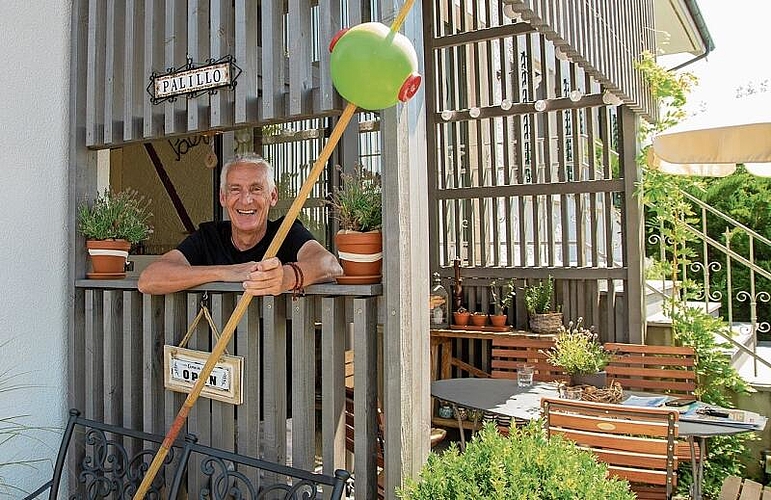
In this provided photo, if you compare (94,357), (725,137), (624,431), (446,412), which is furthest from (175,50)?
(446,412)

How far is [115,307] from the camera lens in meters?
2.73

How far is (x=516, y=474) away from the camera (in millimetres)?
1612

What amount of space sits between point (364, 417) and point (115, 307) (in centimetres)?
131

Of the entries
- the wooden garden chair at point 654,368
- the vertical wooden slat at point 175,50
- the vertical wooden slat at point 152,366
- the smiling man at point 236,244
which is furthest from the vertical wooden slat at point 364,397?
the wooden garden chair at point 654,368

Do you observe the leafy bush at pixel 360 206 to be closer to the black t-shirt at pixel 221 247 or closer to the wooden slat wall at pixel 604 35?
the black t-shirt at pixel 221 247

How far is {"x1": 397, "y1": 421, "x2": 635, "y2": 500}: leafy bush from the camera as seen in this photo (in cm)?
157

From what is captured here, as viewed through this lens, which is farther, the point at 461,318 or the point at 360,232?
the point at 461,318

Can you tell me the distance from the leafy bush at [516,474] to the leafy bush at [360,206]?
746 mm

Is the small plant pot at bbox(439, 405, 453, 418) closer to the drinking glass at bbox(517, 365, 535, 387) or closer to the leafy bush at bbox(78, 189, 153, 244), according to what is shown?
the drinking glass at bbox(517, 365, 535, 387)

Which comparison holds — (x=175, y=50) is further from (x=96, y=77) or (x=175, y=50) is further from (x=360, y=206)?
(x=360, y=206)

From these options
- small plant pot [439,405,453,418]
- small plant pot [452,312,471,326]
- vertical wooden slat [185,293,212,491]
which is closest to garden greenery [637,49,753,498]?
small plant pot [452,312,471,326]

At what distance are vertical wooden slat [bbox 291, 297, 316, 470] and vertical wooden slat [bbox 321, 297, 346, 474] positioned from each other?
8 centimetres

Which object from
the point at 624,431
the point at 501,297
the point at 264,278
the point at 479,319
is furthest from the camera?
the point at 501,297

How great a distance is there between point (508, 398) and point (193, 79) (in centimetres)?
246
